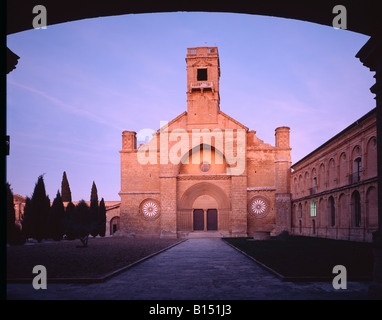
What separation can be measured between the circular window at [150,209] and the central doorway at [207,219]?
4.39 m

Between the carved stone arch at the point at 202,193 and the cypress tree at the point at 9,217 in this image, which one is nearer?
the cypress tree at the point at 9,217

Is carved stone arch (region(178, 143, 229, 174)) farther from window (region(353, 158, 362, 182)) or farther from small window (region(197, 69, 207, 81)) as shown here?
window (region(353, 158, 362, 182))

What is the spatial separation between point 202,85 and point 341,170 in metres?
16.4

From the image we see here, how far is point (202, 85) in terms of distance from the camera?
37.4 m

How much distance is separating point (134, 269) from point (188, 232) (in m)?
26.0

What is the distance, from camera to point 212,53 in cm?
3834

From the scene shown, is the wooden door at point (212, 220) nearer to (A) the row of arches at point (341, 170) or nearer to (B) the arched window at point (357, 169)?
(A) the row of arches at point (341, 170)

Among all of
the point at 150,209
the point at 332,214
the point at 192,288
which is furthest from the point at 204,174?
the point at 192,288

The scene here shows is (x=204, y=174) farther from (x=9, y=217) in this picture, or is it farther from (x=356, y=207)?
(x=9, y=217)

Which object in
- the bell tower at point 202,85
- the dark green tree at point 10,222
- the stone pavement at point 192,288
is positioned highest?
the bell tower at point 202,85

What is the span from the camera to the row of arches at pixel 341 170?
2455 cm

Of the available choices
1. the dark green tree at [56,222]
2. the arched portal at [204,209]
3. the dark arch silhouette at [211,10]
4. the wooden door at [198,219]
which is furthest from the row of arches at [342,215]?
the dark green tree at [56,222]

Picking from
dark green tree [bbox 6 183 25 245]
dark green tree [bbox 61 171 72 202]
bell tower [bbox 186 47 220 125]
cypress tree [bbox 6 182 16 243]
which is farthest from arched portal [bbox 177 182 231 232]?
cypress tree [bbox 6 182 16 243]

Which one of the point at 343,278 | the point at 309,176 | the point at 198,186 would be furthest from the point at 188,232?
the point at 343,278
